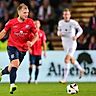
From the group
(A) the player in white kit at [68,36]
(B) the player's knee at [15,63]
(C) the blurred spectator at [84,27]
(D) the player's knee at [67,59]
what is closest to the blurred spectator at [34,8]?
(C) the blurred spectator at [84,27]

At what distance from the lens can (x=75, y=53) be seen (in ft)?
65.8

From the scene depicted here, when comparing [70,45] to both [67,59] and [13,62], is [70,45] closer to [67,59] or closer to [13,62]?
[67,59]

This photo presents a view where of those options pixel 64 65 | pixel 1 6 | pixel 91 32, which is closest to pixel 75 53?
pixel 64 65

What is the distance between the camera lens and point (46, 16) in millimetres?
23391

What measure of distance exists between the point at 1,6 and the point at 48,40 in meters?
3.08

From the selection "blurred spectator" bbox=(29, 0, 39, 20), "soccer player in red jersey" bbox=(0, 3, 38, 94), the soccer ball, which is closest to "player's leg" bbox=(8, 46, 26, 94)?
"soccer player in red jersey" bbox=(0, 3, 38, 94)

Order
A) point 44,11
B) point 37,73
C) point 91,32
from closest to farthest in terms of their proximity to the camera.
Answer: point 37,73 < point 91,32 < point 44,11

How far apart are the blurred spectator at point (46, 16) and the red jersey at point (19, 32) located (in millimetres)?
8844

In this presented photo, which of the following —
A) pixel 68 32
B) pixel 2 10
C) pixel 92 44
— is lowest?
pixel 92 44

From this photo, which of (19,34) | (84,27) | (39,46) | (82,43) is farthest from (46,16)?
(19,34)

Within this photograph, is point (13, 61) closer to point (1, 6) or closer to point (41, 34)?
point (41, 34)

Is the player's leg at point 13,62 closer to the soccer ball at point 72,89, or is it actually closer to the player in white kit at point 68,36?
the soccer ball at point 72,89

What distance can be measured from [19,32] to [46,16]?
927cm

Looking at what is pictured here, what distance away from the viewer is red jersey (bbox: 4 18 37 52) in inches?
557
